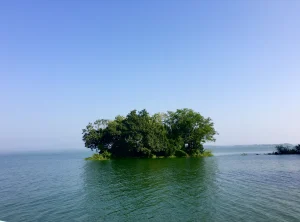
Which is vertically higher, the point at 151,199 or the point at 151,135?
the point at 151,135

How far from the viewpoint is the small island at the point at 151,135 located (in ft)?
250

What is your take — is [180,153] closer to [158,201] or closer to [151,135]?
[151,135]

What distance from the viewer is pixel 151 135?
7638 cm

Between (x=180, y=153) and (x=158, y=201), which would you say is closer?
(x=158, y=201)

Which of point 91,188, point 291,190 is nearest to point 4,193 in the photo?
point 91,188

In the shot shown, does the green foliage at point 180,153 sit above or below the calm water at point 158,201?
above

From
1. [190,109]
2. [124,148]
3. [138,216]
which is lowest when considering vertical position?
[138,216]

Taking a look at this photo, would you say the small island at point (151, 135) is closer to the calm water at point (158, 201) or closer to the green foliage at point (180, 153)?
the green foliage at point (180, 153)

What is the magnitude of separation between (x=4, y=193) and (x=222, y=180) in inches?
1010

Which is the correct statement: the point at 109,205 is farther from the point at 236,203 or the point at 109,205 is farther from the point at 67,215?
the point at 236,203

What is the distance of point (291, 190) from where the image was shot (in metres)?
24.7

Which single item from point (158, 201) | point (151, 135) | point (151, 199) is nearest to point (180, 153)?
point (151, 135)

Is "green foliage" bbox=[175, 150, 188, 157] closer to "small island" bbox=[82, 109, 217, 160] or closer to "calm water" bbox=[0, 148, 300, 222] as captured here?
"small island" bbox=[82, 109, 217, 160]

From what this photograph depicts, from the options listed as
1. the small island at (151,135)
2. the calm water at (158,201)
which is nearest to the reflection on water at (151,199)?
the calm water at (158,201)
